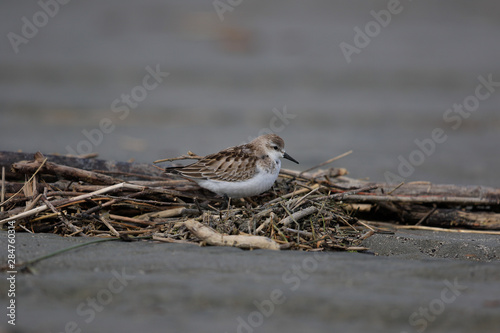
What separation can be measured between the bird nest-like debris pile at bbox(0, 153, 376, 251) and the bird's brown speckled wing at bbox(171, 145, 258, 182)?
0.22 m

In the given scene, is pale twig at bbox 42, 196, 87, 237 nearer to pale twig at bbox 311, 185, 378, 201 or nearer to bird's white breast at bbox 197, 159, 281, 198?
bird's white breast at bbox 197, 159, 281, 198

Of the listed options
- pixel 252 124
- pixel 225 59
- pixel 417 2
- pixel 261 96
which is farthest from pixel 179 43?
pixel 417 2

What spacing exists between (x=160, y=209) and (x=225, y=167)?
91cm

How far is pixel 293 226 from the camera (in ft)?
19.2

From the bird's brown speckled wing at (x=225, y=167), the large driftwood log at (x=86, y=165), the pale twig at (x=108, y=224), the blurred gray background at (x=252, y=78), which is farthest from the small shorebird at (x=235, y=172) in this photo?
the blurred gray background at (x=252, y=78)

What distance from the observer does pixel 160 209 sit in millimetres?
6434

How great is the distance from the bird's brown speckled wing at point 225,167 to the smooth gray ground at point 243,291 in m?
1.64

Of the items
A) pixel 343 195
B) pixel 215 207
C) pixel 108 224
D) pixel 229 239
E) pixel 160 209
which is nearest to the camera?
pixel 229 239

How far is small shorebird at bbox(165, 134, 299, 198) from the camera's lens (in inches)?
262

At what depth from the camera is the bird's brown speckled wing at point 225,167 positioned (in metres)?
6.75

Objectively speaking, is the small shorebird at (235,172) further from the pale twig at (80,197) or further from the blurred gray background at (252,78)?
the blurred gray background at (252,78)

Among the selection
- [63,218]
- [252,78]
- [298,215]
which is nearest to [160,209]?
[63,218]

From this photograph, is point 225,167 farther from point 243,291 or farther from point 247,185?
point 243,291

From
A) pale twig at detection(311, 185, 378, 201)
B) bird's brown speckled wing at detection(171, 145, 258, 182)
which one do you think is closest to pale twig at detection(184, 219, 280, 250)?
pale twig at detection(311, 185, 378, 201)
